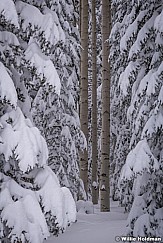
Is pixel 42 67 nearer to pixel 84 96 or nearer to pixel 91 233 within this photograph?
pixel 91 233

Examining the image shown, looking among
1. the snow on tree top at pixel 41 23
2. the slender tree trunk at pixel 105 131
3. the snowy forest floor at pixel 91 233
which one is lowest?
the snowy forest floor at pixel 91 233

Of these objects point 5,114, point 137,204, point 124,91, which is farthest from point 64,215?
point 124,91

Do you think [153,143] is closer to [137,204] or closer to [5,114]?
[137,204]

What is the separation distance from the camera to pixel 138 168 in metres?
6.48

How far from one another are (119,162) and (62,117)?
25.7 ft

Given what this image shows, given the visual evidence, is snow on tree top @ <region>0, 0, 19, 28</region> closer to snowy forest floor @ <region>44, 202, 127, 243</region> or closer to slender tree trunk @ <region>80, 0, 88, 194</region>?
snowy forest floor @ <region>44, 202, 127, 243</region>

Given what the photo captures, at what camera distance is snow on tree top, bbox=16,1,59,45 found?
5617 mm

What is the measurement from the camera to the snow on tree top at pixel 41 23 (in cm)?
562

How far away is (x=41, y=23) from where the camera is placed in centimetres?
566

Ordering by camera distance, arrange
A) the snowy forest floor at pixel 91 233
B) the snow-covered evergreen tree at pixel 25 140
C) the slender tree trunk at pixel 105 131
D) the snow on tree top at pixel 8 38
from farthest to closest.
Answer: the slender tree trunk at pixel 105 131, the snowy forest floor at pixel 91 233, the snow on tree top at pixel 8 38, the snow-covered evergreen tree at pixel 25 140

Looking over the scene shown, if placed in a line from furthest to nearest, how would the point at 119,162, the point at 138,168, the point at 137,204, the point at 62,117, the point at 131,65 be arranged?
the point at 119,162 → the point at 62,117 → the point at 131,65 → the point at 137,204 → the point at 138,168

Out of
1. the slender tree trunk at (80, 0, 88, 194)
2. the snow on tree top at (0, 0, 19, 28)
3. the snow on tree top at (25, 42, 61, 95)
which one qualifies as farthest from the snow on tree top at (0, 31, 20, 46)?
the slender tree trunk at (80, 0, 88, 194)

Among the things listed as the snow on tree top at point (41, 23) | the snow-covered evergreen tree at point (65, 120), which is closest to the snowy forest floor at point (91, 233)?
the snow-covered evergreen tree at point (65, 120)

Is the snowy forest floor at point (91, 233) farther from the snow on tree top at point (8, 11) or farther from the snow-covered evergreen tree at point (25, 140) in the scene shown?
the snow on tree top at point (8, 11)
